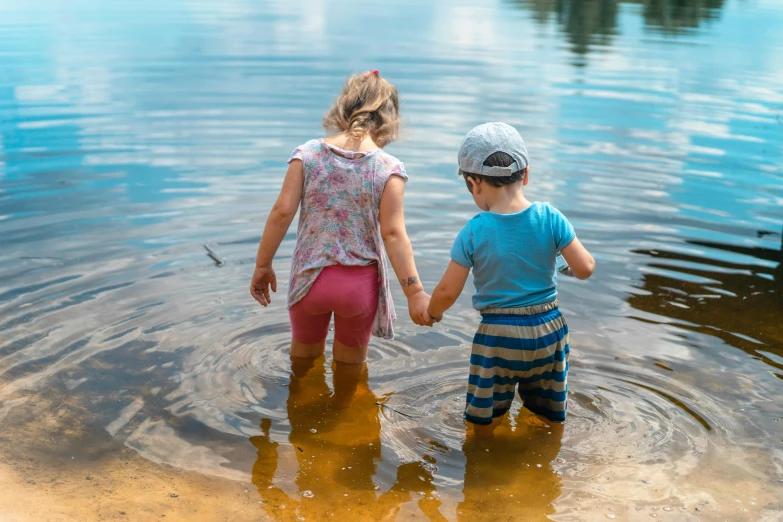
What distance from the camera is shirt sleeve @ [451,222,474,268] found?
3.78 metres

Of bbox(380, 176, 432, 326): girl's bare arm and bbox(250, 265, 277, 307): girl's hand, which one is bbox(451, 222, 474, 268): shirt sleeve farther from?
bbox(250, 265, 277, 307): girl's hand

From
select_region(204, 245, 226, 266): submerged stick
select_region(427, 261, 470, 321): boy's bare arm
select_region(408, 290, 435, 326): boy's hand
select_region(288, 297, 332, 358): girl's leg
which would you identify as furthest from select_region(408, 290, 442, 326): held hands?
select_region(204, 245, 226, 266): submerged stick

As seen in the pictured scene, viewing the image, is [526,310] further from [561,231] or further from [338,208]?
[338,208]

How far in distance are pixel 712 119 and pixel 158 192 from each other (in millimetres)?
8835

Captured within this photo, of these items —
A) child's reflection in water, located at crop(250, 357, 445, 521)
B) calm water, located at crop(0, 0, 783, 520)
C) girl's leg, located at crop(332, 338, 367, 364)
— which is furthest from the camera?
girl's leg, located at crop(332, 338, 367, 364)

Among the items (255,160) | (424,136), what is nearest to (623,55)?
(424,136)

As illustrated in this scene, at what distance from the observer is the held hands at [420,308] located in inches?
163

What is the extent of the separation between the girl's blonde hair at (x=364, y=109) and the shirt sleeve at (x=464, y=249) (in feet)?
2.66

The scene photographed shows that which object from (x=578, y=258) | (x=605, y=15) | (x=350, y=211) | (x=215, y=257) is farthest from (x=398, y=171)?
(x=605, y=15)

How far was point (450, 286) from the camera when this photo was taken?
3855mm

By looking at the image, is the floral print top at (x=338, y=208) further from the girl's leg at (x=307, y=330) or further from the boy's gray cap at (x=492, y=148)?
the boy's gray cap at (x=492, y=148)

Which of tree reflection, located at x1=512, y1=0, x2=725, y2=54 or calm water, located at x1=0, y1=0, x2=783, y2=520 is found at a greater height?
tree reflection, located at x1=512, y1=0, x2=725, y2=54

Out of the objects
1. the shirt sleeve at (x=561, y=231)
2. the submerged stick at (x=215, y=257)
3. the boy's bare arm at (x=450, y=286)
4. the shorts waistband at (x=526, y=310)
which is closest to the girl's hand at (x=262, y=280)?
the boy's bare arm at (x=450, y=286)

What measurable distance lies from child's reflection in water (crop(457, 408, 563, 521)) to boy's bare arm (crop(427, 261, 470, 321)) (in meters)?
0.68
